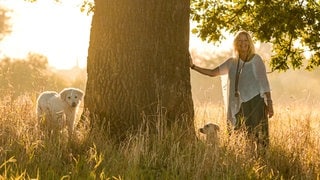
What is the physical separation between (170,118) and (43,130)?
5.53ft

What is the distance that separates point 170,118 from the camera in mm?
7883

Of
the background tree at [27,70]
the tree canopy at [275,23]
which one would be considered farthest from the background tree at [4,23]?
the tree canopy at [275,23]

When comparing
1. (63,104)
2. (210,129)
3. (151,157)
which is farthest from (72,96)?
(151,157)

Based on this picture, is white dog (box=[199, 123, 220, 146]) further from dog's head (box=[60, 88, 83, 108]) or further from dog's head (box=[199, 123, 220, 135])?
dog's head (box=[60, 88, 83, 108])

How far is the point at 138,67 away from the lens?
778 cm

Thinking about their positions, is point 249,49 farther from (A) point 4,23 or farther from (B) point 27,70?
(A) point 4,23

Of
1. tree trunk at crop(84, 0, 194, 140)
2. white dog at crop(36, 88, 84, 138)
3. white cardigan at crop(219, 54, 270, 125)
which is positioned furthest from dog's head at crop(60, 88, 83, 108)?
white cardigan at crop(219, 54, 270, 125)

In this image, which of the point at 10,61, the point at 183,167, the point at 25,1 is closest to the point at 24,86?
the point at 10,61

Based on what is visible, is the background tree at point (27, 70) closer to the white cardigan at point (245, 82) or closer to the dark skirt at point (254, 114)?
the white cardigan at point (245, 82)

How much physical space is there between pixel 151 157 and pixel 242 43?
109 inches

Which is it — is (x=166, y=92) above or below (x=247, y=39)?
below

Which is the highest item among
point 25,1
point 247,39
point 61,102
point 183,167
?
point 25,1

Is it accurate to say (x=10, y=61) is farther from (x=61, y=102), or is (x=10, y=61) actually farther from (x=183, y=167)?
(x=183, y=167)

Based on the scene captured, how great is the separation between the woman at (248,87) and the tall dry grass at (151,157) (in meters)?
0.73
